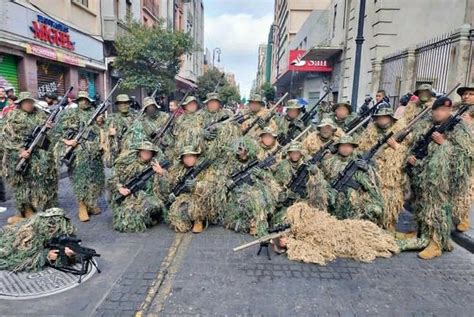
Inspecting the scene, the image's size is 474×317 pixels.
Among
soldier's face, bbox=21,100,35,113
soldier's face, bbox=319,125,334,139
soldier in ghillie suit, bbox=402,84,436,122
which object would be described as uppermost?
soldier in ghillie suit, bbox=402,84,436,122

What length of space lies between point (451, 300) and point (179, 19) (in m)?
35.9

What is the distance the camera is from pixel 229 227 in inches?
205

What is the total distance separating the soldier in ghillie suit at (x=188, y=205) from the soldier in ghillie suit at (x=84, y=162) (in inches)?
53.6

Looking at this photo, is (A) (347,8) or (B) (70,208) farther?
(A) (347,8)

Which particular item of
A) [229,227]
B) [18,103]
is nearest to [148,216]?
[229,227]

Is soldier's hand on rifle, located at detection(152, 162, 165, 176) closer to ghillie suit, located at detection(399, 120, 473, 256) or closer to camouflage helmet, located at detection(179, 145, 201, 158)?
camouflage helmet, located at detection(179, 145, 201, 158)

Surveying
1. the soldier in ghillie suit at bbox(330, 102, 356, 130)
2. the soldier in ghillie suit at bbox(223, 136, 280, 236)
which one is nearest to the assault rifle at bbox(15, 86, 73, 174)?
the soldier in ghillie suit at bbox(223, 136, 280, 236)

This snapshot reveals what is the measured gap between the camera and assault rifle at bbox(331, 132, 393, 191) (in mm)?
4816

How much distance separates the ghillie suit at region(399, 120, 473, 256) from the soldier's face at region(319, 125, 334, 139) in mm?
1281

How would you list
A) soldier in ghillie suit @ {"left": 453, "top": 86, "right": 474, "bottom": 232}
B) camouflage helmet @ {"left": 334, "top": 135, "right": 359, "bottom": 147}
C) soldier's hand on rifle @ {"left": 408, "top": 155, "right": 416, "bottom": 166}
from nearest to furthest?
soldier in ghillie suit @ {"left": 453, "top": 86, "right": 474, "bottom": 232} → soldier's hand on rifle @ {"left": 408, "top": 155, "right": 416, "bottom": 166} → camouflage helmet @ {"left": 334, "top": 135, "right": 359, "bottom": 147}

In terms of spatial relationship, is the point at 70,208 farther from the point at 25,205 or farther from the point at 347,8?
the point at 347,8

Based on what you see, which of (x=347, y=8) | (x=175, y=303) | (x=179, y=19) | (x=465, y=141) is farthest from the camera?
(x=179, y=19)

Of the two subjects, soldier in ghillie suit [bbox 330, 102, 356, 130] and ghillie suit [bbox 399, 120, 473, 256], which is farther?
soldier in ghillie suit [bbox 330, 102, 356, 130]

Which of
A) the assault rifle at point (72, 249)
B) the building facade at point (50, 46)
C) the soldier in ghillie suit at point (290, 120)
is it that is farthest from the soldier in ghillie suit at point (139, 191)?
the building facade at point (50, 46)
